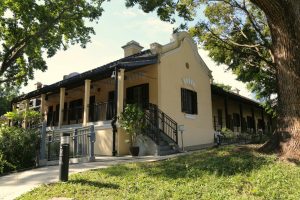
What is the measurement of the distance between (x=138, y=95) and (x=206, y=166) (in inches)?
358

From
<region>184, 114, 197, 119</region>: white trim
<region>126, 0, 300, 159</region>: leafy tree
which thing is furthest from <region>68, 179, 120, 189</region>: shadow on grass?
<region>184, 114, 197, 119</region>: white trim

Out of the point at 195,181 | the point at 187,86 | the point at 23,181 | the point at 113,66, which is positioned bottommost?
the point at 23,181

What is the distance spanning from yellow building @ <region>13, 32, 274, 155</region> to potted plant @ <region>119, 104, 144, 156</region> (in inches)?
23.7

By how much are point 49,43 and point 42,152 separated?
1166 cm

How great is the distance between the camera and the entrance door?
15942 millimetres

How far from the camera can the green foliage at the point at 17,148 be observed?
1102 centimetres

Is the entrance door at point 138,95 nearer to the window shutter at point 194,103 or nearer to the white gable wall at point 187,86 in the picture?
the white gable wall at point 187,86

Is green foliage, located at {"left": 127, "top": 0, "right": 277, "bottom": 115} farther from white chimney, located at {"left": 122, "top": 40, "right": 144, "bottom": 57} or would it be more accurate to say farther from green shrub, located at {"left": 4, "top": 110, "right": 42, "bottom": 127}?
green shrub, located at {"left": 4, "top": 110, "right": 42, "bottom": 127}

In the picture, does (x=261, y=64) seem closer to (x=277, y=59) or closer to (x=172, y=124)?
(x=172, y=124)

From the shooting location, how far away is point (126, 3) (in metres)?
13.7

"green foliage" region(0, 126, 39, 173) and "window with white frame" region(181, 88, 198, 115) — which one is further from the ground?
"window with white frame" region(181, 88, 198, 115)

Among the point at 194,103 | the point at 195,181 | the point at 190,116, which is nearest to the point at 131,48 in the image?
the point at 194,103

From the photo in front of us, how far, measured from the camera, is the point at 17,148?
1129 cm

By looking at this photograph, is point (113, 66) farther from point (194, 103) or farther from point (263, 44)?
point (263, 44)
